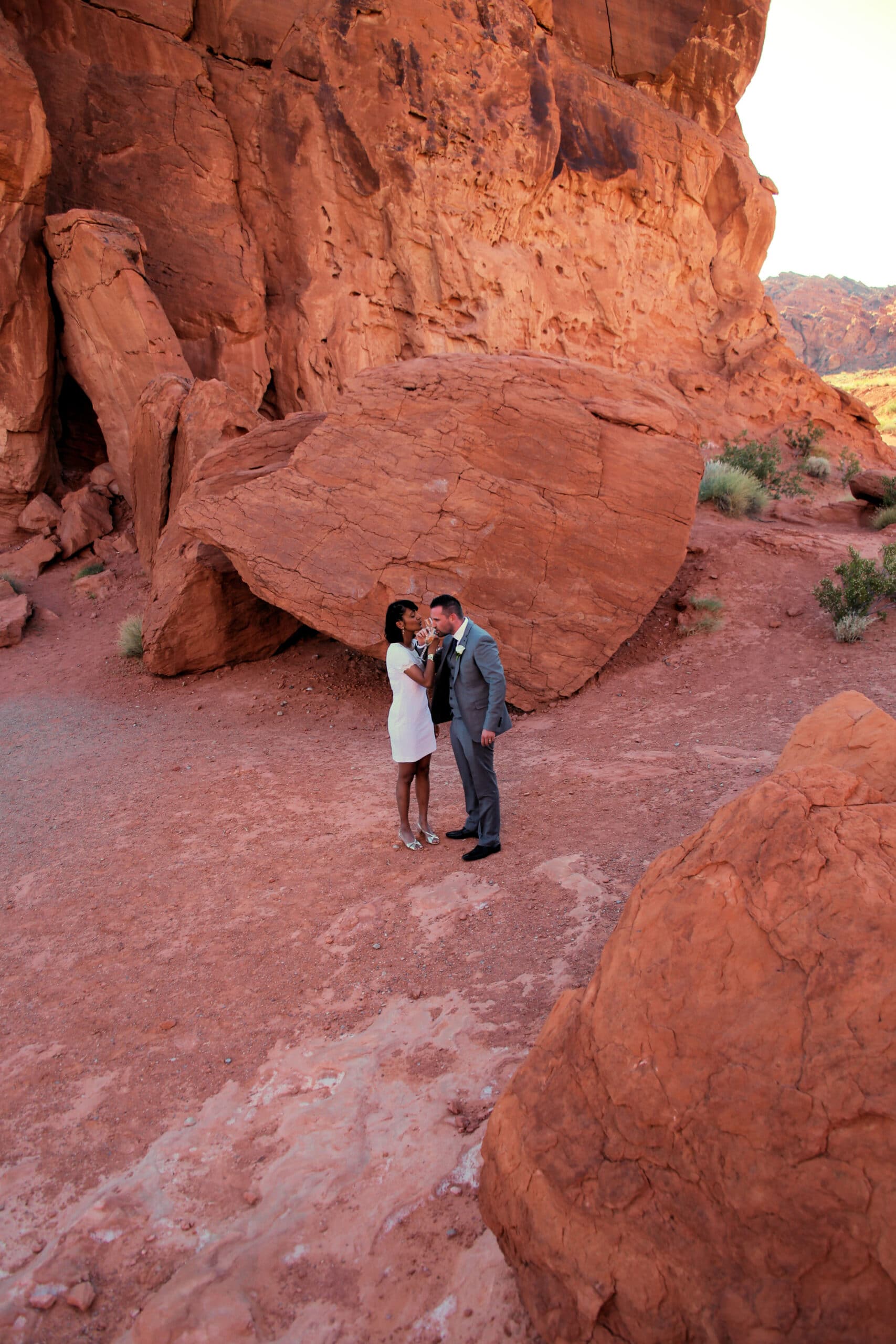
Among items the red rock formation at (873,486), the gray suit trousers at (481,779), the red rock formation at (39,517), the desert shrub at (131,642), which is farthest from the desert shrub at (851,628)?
the red rock formation at (39,517)

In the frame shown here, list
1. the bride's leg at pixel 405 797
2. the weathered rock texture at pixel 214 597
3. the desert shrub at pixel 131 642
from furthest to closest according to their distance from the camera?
the desert shrub at pixel 131 642 → the weathered rock texture at pixel 214 597 → the bride's leg at pixel 405 797

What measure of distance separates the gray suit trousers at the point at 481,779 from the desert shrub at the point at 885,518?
9360 mm

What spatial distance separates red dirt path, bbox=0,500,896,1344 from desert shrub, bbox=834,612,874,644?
0.11 m

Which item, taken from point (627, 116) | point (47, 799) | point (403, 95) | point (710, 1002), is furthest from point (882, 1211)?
point (627, 116)

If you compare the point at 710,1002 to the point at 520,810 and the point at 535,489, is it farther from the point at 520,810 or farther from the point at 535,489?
the point at 535,489

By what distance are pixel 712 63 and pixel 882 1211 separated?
26134 mm

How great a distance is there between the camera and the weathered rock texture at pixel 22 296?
12977mm

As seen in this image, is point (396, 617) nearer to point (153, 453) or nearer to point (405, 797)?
point (405, 797)

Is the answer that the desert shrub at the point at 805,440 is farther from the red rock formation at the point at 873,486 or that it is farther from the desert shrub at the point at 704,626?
the desert shrub at the point at 704,626

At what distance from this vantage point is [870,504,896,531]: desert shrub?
1163 cm

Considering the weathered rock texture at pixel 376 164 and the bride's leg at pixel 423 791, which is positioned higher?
the weathered rock texture at pixel 376 164

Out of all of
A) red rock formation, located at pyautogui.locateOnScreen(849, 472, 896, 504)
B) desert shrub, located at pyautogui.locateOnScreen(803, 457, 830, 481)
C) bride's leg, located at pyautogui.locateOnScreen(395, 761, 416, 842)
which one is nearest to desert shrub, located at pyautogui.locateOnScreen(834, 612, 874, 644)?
red rock formation, located at pyautogui.locateOnScreen(849, 472, 896, 504)

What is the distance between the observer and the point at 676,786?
19.1 ft

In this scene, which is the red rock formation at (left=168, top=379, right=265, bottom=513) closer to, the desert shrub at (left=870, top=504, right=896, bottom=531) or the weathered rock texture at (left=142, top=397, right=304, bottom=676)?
the weathered rock texture at (left=142, top=397, right=304, bottom=676)
